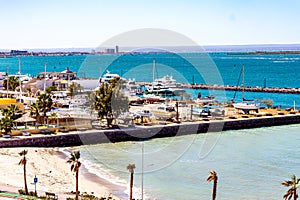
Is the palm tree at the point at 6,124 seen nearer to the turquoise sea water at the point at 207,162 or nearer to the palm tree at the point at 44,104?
the palm tree at the point at 44,104

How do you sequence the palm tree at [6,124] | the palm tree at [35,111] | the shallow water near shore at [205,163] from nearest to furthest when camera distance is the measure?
the shallow water near shore at [205,163]
the palm tree at [6,124]
the palm tree at [35,111]

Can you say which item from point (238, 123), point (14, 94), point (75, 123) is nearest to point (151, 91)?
point (14, 94)

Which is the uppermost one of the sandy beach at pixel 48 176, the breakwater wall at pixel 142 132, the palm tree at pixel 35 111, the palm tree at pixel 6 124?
the palm tree at pixel 35 111

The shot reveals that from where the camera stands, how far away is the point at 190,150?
34062 mm

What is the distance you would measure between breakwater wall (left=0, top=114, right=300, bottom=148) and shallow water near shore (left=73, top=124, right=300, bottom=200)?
28.1 inches

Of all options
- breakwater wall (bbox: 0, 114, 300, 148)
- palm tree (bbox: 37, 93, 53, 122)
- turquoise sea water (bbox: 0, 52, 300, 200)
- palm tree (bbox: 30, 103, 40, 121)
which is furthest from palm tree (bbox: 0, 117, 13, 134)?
turquoise sea water (bbox: 0, 52, 300, 200)

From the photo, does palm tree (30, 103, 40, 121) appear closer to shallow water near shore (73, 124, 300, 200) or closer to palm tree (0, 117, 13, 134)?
palm tree (0, 117, 13, 134)

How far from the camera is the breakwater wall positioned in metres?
32.9

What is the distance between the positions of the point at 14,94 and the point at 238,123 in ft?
74.7

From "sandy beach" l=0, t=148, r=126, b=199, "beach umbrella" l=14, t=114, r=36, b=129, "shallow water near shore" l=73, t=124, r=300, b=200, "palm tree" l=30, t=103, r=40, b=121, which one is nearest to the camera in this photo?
"sandy beach" l=0, t=148, r=126, b=199

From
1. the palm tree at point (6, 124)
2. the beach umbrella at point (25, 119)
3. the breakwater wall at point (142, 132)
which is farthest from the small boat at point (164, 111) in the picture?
the palm tree at point (6, 124)

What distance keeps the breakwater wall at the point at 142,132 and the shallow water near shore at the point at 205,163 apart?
0.71 meters

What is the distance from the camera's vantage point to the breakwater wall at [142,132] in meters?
32.9

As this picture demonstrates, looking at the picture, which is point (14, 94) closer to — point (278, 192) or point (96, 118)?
point (96, 118)
